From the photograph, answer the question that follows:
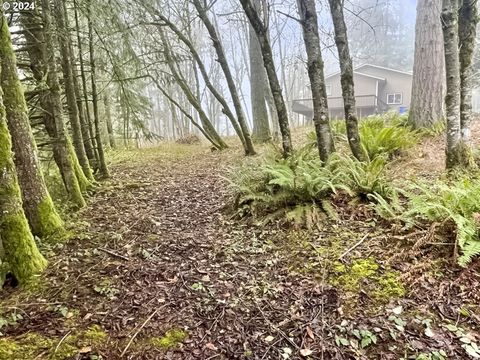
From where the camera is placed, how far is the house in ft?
77.1

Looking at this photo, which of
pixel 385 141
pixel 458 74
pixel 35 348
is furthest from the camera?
pixel 385 141

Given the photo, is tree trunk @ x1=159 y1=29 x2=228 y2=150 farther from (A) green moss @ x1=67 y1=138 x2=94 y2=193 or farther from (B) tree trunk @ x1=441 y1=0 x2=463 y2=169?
(B) tree trunk @ x1=441 y1=0 x2=463 y2=169

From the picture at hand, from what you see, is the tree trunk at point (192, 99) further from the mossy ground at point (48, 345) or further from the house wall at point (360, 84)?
the house wall at point (360, 84)

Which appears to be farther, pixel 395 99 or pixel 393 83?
pixel 395 99

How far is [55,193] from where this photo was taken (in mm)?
5695

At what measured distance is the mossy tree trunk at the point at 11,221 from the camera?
2.89 metres

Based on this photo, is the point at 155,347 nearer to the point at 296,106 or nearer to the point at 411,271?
the point at 411,271

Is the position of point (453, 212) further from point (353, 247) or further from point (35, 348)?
point (35, 348)

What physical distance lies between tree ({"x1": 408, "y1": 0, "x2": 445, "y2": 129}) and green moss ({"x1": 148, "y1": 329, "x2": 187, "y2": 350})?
6999mm

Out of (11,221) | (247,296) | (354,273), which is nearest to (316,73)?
(354,273)

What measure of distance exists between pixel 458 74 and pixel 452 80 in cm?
10

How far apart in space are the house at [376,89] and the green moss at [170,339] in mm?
22029

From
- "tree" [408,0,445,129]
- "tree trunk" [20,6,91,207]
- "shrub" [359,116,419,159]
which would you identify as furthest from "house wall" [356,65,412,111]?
"tree trunk" [20,6,91,207]

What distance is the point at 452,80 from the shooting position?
4.20 m
